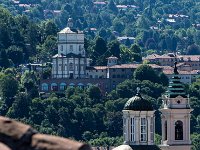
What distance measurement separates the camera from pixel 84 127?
360ft

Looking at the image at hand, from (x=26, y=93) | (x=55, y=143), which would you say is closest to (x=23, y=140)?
(x=55, y=143)

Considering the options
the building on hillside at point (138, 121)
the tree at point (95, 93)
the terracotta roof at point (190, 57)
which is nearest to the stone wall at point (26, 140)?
the building on hillside at point (138, 121)

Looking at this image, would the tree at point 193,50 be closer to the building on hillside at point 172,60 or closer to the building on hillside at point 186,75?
the building on hillside at point 172,60

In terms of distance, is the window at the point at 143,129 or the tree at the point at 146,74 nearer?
the window at the point at 143,129

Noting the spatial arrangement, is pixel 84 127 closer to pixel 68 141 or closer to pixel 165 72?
pixel 165 72

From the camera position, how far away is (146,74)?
12519cm

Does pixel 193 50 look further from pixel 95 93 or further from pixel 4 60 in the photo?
pixel 95 93

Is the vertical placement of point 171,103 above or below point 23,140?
below

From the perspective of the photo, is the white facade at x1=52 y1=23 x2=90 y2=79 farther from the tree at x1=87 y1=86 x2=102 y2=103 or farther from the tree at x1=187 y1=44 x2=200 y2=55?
the tree at x1=187 y1=44 x2=200 y2=55

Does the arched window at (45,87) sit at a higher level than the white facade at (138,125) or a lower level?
lower

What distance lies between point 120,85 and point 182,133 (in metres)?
79.9

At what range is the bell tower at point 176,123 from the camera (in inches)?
1674

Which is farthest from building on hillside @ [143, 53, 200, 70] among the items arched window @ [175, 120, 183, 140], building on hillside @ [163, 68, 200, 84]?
arched window @ [175, 120, 183, 140]

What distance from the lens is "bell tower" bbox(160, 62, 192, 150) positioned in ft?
140
